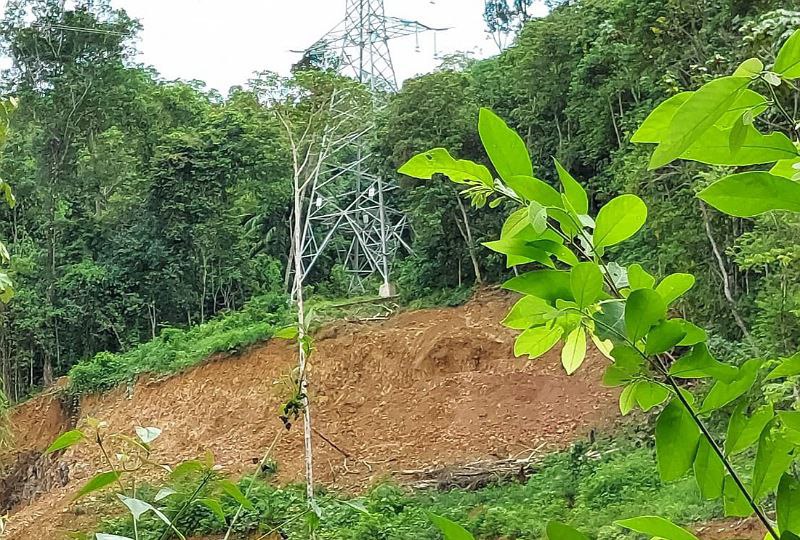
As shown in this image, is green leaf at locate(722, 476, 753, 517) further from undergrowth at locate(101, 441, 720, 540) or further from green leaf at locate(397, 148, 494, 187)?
undergrowth at locate(101, 441, 720, 540)

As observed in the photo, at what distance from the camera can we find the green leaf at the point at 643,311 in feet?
0.46

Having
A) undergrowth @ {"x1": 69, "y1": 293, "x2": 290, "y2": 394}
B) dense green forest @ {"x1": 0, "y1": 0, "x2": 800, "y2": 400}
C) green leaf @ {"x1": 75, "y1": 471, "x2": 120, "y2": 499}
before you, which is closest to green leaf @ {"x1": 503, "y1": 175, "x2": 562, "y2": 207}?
green leaf @ {"x1": 75, "y1": 471, "x2": 120, "y2": 499}

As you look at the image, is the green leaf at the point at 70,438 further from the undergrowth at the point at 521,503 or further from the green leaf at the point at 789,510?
the undergrowth at the point at 521,503

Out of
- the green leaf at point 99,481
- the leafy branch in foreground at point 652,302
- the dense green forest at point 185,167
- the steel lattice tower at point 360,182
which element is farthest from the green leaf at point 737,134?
the steel lattice tower at point 360,182

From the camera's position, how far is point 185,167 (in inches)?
133

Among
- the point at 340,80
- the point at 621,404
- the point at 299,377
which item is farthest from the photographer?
the point at 340,80

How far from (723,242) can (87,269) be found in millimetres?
2515

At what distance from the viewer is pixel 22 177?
3023 millimetres

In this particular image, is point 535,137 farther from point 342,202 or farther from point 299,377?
point 299,377

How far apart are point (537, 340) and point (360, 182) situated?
311 cm

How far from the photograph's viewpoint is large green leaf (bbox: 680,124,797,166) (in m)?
0.13

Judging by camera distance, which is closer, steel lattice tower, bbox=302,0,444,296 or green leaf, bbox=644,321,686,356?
green leaf, bbox=644,321,686,356

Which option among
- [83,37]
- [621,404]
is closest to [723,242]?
[621,404]

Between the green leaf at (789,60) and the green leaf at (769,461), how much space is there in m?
0.07
